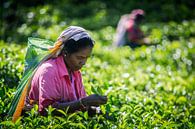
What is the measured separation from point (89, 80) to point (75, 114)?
2371 millimetres

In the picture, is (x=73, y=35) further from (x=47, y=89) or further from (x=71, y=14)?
(x=71, y=14)

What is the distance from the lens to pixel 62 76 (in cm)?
423

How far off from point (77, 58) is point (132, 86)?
8.92ft

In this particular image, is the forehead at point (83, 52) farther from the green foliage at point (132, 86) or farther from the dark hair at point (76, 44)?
the green foliage at point (132, 86)

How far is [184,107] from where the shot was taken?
5848 millimetres

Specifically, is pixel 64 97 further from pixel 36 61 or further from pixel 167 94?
pixel 167 94

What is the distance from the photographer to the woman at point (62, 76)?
4.07m

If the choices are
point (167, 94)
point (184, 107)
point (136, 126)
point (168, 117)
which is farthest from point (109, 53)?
point (136, 126)

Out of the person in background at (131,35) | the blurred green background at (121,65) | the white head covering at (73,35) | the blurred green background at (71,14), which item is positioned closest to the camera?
the white head covering at (73,35)

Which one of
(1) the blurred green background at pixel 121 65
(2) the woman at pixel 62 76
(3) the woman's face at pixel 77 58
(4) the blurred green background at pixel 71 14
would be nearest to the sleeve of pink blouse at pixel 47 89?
(2) the woman at pixel 62 76

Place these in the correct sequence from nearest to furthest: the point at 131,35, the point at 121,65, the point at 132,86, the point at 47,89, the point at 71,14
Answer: the point at 47,89, the point at 132,86, the point at 121,65, the point at 131,35, the point at 71,14

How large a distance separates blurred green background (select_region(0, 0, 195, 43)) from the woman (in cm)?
660

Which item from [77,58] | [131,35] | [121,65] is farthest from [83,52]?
[131,35]

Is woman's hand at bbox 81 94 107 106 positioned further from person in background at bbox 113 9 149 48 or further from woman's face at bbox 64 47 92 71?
person in background at bbox 113 9 149 48
